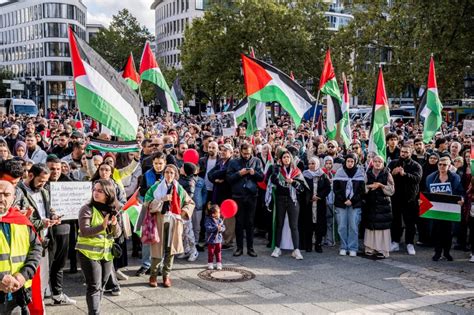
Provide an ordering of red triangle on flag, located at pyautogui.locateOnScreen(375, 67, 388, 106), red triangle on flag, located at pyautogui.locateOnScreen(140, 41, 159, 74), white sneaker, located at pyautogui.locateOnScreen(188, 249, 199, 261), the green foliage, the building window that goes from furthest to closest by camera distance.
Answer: the building window
the green foliage
red triangle on flag, located at pyautogui.locateOnScreen(140, 41, 159, 74)
red triangle on flag, located at pyautogui.locateOnScreen(375, 67, 388, 106)
white sneaker, located at pyautogui.locateOnScreen(188, 249, 199, 261)

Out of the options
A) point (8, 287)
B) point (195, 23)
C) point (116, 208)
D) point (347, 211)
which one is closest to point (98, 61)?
point (116, 208)

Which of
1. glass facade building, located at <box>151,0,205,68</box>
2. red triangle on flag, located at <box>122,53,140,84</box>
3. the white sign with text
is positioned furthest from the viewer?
glass facade building, located at <box>151,0,205,68</box>

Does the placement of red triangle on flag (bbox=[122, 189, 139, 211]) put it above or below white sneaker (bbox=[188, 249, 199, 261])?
above

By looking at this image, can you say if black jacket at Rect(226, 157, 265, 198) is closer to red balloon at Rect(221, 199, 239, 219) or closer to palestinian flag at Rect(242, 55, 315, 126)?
red balloon at Rect(221, 199, 239, 219)

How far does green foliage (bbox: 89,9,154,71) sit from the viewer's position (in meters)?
78.9

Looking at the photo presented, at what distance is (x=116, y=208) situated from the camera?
239 inches

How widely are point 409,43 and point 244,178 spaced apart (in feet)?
85.2

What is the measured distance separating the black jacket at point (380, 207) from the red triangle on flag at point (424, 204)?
0.68 metres

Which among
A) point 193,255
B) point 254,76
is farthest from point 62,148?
point 254,76

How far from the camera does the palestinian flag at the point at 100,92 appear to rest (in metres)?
7.61

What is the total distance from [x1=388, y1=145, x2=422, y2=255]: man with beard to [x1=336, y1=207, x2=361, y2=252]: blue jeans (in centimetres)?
93

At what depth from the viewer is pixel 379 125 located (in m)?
10.9

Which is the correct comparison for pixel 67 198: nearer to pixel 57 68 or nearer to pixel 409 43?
pixel 409 43

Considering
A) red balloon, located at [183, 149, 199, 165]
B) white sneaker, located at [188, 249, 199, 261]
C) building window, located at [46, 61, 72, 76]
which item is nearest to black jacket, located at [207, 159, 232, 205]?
red balloon, located at [183, 149, 199, 165]
